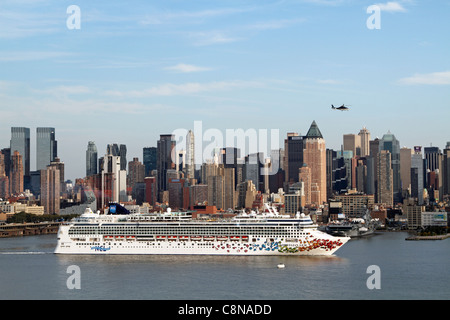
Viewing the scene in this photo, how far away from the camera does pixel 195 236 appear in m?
40.9

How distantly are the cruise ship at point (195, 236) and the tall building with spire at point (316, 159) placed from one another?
96.3 meters

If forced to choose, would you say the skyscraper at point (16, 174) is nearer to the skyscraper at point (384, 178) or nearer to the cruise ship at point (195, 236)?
the skyscraper at point (384, 178)

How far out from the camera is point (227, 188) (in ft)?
391

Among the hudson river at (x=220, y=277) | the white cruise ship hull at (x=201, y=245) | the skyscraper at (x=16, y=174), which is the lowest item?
the hudson river at (x=220, y=277)

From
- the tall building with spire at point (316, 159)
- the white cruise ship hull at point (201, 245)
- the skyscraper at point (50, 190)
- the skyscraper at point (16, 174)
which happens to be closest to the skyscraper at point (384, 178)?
the tall building with spire at point (316, 159)

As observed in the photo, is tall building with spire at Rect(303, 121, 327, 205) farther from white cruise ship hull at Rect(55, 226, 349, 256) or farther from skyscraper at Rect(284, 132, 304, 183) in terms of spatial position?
white cruise ship hull at Rect(55, 226, 349, 256)

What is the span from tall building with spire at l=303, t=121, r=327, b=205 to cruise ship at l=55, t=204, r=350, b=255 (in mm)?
96318

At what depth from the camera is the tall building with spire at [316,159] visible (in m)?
138

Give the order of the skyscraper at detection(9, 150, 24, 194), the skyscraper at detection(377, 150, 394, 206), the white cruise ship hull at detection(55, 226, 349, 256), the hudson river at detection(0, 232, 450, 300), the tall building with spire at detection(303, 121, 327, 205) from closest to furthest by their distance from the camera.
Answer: the hudson river at detection(0, 232, 450, 300) < the white cruise ship hull at detection(55, 226, 349, 256) < the skyscraper at detection(377, 150, 394, 206) < the skyscraper at detection(9, 150, 24, 194) < the tall building with spire at detection(303, 121, 327, 205)

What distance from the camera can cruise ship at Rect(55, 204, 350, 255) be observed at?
39719 mm

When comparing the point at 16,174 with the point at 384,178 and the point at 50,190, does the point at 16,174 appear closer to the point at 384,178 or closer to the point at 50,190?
the point at 50,190

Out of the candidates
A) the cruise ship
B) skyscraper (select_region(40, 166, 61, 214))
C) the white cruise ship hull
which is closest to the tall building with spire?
skyscraper (select_region(40, 166, 61, 214))

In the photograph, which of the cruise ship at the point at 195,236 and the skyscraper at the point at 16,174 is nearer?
the cruise ship at the point at 195,236
